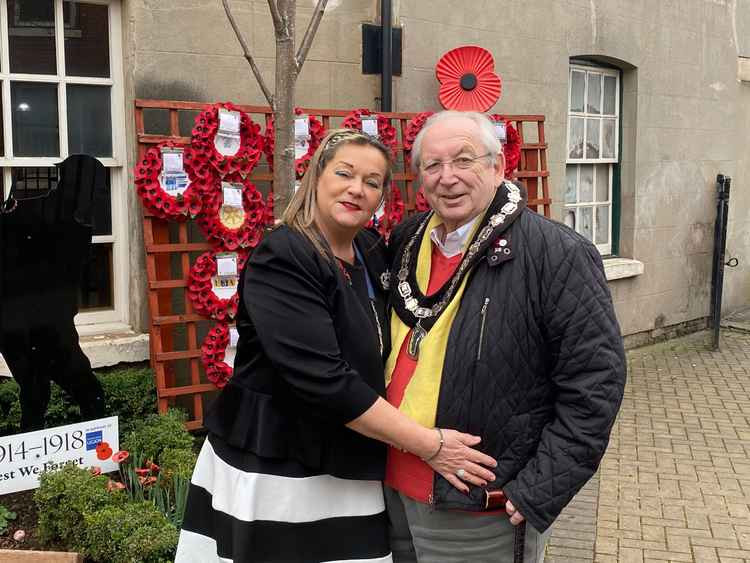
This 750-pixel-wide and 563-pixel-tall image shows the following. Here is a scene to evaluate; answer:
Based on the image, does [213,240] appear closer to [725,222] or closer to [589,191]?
[589,191]

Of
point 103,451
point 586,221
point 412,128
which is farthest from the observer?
point 586,221

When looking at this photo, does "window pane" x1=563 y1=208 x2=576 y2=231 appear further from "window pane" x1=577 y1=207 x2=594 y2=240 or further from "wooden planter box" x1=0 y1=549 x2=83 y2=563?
"wooden planter box" x1=0 y1=549 x2=83 y2=563

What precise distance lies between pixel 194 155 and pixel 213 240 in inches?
21.0

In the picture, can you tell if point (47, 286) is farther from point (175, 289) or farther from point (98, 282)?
point (175, 289)

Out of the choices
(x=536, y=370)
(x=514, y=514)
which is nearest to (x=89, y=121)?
(x=536, y=370)

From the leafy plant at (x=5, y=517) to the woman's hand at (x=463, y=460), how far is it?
2516 millimetres

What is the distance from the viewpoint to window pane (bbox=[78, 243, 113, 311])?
501 centimetres

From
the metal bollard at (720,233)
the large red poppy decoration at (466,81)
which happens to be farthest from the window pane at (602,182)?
the large red poppy decoration at (466,81)

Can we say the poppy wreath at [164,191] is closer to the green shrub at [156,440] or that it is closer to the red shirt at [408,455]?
the green shrub at [156,440]

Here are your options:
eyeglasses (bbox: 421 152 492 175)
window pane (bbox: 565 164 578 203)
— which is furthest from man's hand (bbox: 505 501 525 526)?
window pane (bbox: 565 164 578 203)

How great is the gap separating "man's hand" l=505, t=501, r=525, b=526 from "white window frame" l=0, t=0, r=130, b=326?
3487 mm

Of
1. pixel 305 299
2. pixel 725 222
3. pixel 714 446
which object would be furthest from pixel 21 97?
pixel 725 222

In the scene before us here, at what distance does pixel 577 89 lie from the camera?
26.7 feet

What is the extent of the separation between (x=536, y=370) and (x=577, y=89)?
6.47 meters
